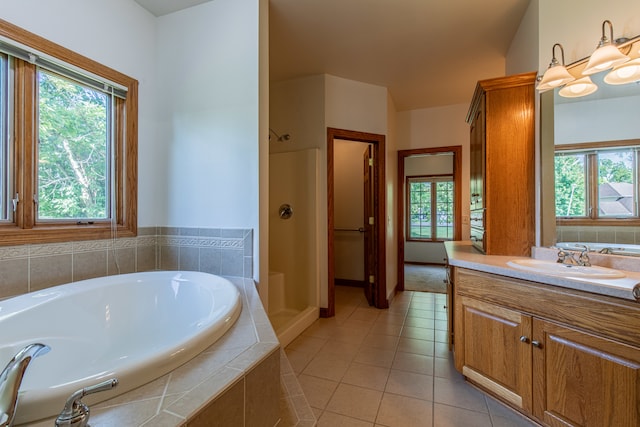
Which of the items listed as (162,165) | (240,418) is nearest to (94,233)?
(162,165)

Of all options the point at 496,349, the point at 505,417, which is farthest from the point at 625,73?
the point at 505,417

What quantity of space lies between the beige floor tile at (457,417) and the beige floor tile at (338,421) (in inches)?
14.5

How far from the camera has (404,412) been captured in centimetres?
150

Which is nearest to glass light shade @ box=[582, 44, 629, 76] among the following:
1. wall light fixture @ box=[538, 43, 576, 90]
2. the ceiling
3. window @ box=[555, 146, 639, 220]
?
wall light fixture @ box=[538, 43, 576, 90]

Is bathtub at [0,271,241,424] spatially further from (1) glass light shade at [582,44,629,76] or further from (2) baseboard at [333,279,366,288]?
(2) baseboard at [333,279,366,288]

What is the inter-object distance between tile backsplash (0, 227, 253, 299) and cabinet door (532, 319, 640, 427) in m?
1.62

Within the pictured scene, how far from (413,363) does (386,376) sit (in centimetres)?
28

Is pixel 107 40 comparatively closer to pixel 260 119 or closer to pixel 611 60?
pixel 260 119

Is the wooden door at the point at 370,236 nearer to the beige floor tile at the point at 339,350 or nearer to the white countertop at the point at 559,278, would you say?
the beige floor tile at the point at 339,350

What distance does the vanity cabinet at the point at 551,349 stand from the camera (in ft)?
3.44

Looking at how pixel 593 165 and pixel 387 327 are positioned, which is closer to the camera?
pixel 593 165

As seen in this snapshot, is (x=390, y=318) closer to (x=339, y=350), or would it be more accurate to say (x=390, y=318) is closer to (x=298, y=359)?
(x=339, y=350)

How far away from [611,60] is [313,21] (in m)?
1.84

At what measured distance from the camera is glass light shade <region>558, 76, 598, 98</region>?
5.32 ft
